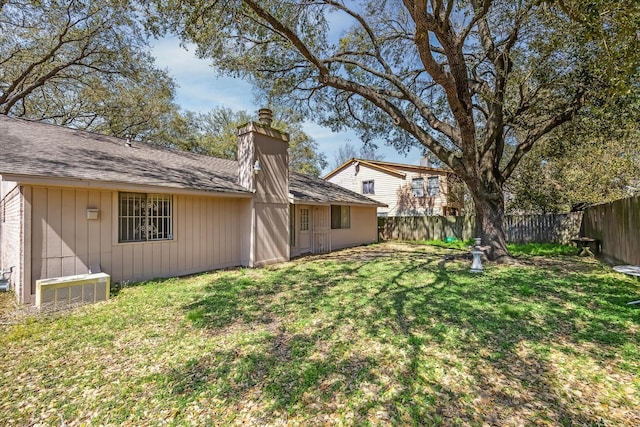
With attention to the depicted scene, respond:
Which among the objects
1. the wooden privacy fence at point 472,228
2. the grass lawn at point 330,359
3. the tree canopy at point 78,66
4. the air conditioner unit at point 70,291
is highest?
the tree canopy at point 78,66

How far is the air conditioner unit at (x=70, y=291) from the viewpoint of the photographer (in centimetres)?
482

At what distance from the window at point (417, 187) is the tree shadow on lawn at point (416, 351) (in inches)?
560

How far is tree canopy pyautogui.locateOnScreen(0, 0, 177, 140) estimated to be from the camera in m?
10.6

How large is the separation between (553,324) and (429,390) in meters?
2.73

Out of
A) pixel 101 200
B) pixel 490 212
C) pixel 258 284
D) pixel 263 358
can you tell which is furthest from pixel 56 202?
pixel 490 212

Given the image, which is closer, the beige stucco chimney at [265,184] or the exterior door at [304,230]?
the beige stucco chimney at [265,184]

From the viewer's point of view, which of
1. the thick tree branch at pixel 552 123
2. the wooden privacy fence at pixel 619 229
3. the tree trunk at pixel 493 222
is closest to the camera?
the wooden privacy fence at pixel 619 229

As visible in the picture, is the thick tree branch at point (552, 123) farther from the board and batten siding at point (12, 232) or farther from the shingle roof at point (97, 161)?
the board and batten siding at point (12, 232)

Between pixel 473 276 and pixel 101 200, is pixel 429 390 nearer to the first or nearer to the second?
pixel 473 276

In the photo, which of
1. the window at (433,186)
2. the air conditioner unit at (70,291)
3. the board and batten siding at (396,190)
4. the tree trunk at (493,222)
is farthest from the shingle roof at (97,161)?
the window at (433,186)

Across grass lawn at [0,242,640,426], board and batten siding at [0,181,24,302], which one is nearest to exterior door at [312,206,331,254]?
grass lawn at [0,242,640,426]

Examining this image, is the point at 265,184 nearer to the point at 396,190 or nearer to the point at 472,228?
the point at 472,228

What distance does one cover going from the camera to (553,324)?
168 inches

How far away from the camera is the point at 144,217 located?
6934 mm
